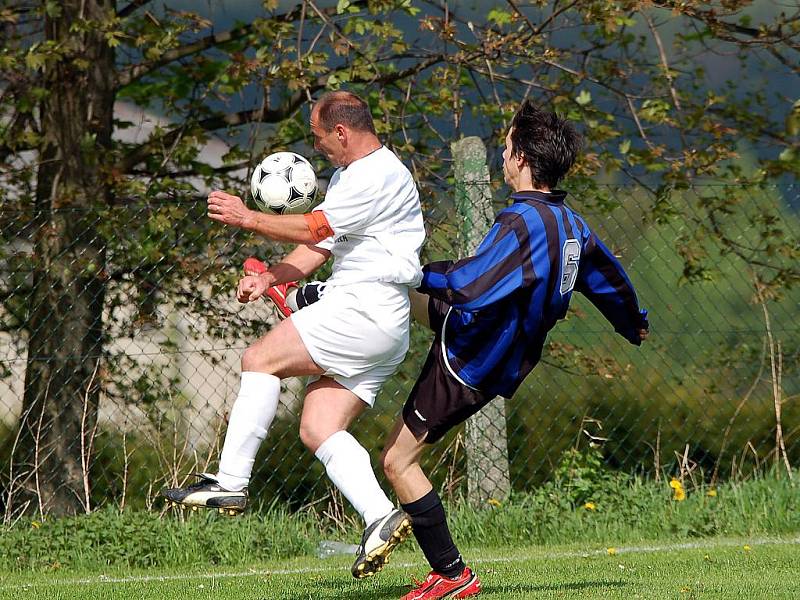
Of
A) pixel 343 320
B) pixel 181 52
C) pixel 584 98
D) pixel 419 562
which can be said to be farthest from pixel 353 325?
pixel 181 52

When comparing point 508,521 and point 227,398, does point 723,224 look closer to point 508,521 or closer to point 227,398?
point 508,521

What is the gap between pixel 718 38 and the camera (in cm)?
802

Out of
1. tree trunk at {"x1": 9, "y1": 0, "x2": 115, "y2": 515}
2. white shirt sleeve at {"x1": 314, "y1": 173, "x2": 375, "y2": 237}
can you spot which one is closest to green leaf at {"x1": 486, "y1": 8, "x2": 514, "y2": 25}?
tree trunk at {"x1": 9, "y1": 0, "x2": 115, "y2": 515}

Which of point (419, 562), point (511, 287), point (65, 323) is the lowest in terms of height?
point (65, 323)

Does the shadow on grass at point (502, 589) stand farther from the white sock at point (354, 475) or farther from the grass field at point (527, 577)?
the white sock at point (354, 475)

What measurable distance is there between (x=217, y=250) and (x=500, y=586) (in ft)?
10.1

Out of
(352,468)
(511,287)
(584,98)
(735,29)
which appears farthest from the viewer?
(735,29)

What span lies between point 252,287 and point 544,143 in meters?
1.20

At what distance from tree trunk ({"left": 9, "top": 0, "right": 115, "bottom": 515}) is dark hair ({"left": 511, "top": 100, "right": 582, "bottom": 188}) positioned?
325cm

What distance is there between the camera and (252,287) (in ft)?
13.7

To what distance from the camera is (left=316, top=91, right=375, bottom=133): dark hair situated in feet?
13.9

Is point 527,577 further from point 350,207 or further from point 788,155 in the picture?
point 788,155

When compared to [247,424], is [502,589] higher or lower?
lower

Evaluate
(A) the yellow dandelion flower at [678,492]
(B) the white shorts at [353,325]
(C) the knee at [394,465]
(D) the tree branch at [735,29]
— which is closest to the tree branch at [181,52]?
(D) the tree branch at [735,29]
